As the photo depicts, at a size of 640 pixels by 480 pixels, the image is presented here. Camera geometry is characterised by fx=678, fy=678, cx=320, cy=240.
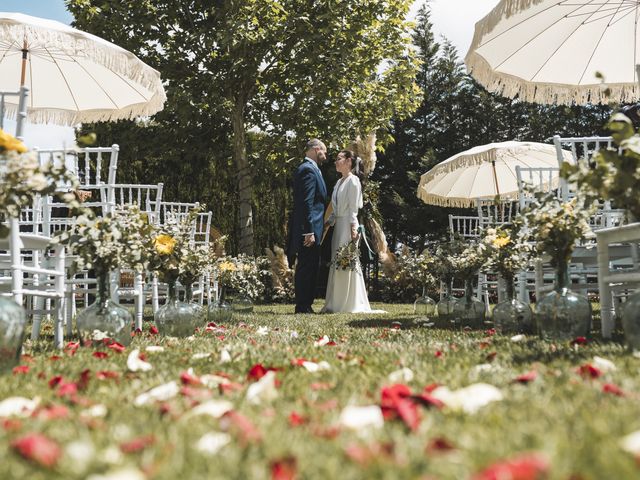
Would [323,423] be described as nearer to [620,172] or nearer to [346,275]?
[620,172]

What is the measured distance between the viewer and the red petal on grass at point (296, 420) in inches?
60.0

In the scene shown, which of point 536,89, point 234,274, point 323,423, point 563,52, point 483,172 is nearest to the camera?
point 323,423

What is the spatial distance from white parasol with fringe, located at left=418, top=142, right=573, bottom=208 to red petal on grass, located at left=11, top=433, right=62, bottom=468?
7.19m

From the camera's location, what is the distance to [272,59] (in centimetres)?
1369

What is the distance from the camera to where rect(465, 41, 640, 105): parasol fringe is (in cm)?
525

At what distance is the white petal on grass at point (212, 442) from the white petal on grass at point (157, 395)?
54 centimetres

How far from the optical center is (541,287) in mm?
4793

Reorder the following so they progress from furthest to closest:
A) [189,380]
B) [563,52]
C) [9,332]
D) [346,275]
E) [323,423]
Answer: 1. [346,275]
2. [563,52]
3. [9,332]
4. [189,380]
5. [323,423]

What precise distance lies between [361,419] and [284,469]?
0.35 metres

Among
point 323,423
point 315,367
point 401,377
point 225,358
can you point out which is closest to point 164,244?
point 225,358

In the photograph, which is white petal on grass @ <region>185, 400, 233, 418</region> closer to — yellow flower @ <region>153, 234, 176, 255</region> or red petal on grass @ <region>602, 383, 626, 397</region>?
red petal on grass @ <region>602, 383, 626, 397</region>

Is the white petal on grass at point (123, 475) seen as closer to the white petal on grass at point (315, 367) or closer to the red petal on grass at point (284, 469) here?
the red petal on grass at point (284, 469)

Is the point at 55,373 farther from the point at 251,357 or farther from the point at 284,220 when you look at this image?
the point at 284,220

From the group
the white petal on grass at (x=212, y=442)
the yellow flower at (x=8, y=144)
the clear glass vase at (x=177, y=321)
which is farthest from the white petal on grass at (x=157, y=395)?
the clear glass vase at (x=177, y=321)
